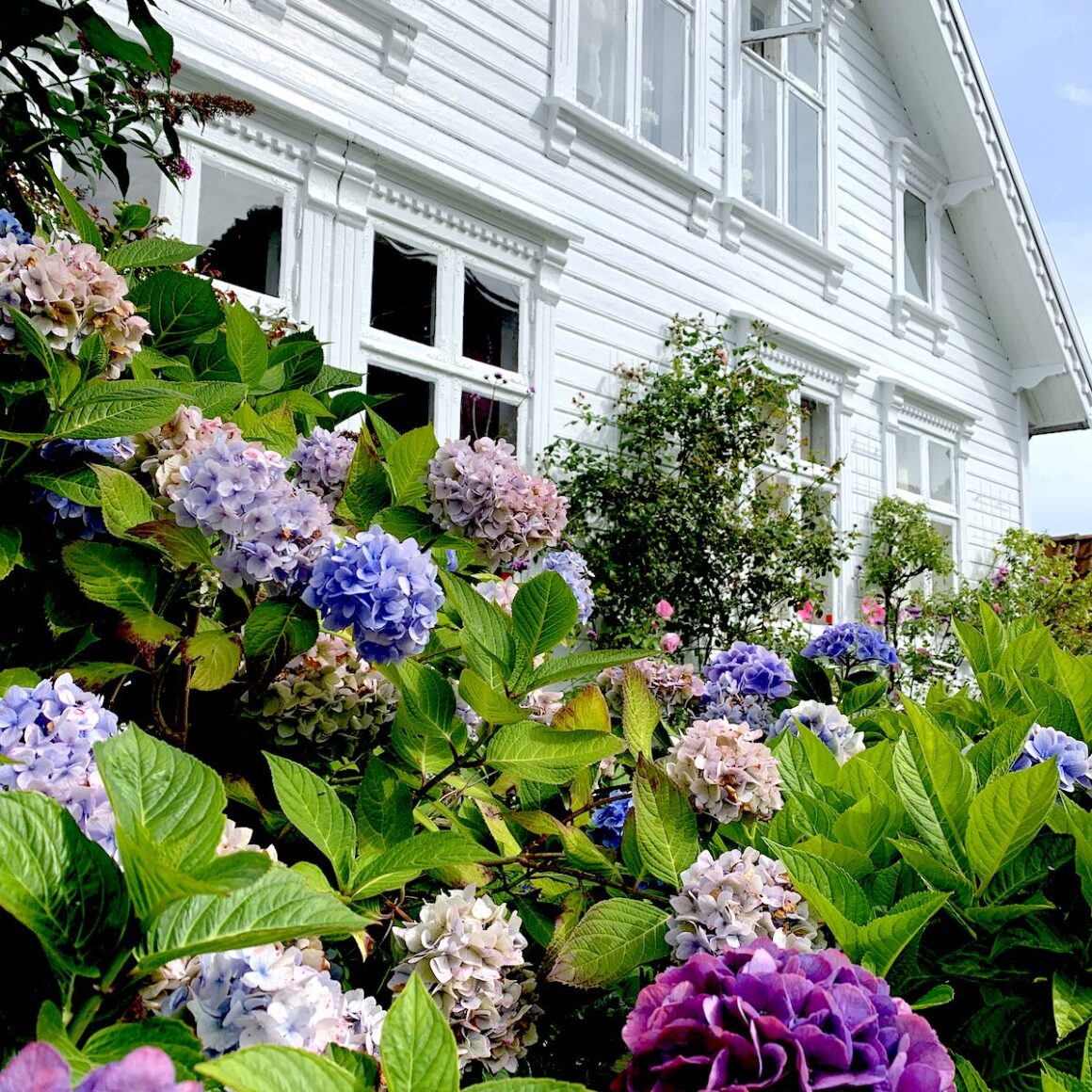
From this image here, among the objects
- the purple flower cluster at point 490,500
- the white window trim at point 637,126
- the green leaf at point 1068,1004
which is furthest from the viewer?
the white window trim at point 637,126

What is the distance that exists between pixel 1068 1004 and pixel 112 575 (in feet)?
2.72

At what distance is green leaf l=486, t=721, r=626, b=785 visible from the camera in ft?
2.79

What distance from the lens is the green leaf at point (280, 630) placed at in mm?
900

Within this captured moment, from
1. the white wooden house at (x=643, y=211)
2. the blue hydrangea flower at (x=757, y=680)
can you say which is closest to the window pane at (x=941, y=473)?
the white wooden house at (x=643, y=211)

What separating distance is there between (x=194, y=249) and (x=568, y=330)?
483 cm

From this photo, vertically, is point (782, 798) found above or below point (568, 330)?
below

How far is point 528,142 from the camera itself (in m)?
5.81

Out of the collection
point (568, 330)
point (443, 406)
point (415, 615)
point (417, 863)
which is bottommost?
point (417, 863)

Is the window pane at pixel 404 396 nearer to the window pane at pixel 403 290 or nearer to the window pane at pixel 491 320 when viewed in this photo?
the window pane at pixel 403 290

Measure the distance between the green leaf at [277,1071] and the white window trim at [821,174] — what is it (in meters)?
7.16

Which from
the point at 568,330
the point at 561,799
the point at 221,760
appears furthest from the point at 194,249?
the point at 568,330

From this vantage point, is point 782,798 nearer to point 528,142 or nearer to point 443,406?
point 443,406

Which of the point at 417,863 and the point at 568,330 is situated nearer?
the point at 417,863

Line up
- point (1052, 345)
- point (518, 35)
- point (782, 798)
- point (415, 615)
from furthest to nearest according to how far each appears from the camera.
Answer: point (1052, 345) → point (518, 35) → point (782, 798) → point (415, 615)
